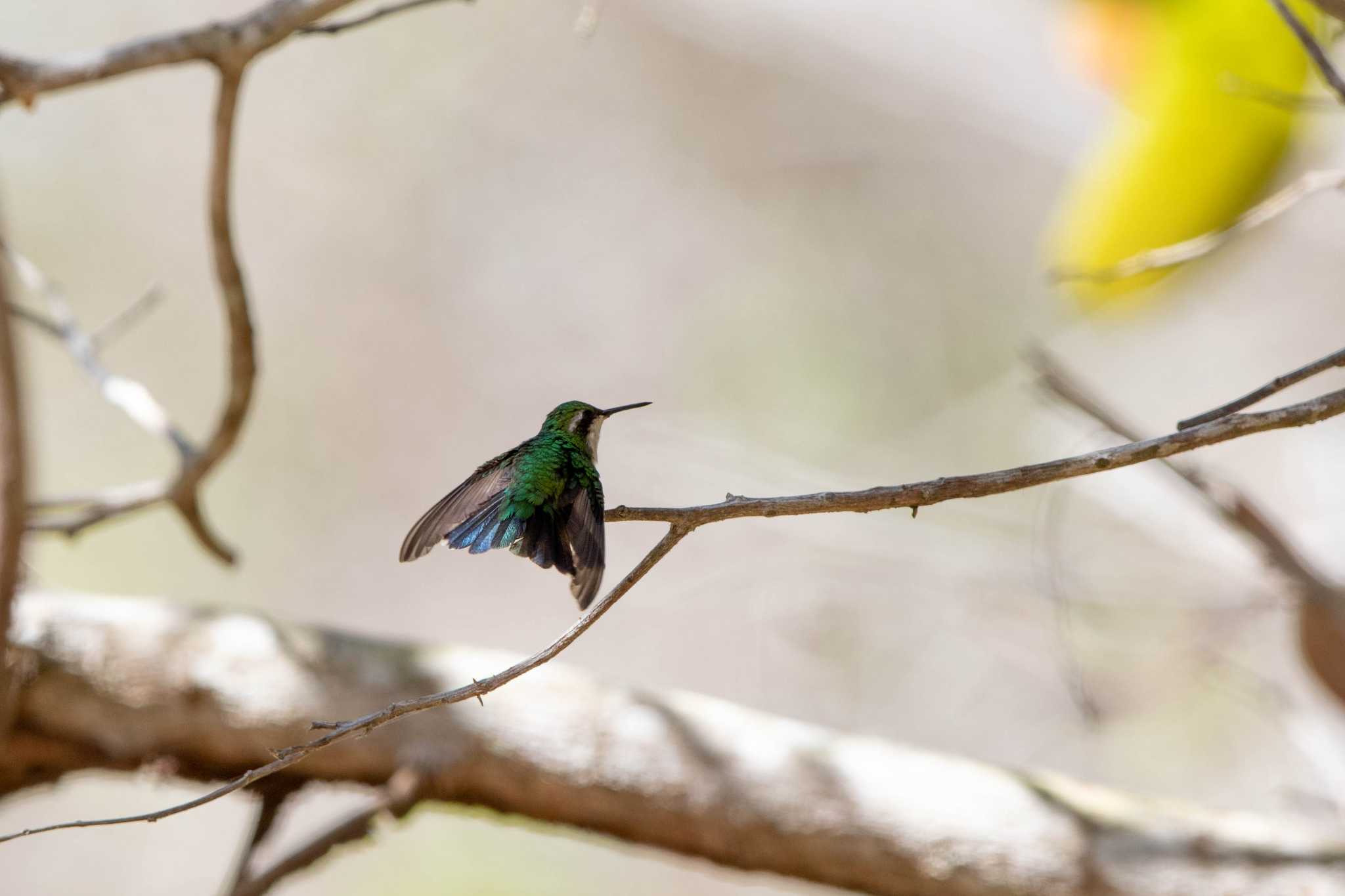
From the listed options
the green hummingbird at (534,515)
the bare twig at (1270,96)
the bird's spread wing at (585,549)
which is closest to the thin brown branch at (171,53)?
the green hummingbird at (534,515)

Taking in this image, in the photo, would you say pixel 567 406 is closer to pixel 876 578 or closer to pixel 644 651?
pixel 876 578

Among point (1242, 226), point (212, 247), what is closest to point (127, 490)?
point (212, 247)

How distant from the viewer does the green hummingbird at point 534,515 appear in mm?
1164

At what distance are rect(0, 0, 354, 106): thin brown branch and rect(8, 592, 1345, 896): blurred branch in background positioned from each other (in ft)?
3.02

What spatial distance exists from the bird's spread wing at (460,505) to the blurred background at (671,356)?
220 cm

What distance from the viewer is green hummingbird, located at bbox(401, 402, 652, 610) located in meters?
1.16

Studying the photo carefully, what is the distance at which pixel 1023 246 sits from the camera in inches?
295

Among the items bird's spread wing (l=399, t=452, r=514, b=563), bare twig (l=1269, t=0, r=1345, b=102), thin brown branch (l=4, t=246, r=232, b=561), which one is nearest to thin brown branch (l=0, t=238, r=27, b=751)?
thin brown branch (l=4, t=246, r=232, b=561)

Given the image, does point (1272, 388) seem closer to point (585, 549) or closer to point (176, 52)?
point (585, 549)

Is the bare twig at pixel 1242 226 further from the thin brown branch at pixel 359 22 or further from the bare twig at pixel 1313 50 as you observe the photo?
the thin brown branch at pixel 359 22

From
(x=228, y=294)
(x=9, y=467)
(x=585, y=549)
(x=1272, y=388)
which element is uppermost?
(x=228, y=294)

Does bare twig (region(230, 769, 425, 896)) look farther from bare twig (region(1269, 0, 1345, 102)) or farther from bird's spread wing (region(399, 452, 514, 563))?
bare twig (region(1269, 0, 1345, 102))

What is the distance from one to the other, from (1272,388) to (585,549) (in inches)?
25.7

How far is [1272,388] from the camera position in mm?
1100
